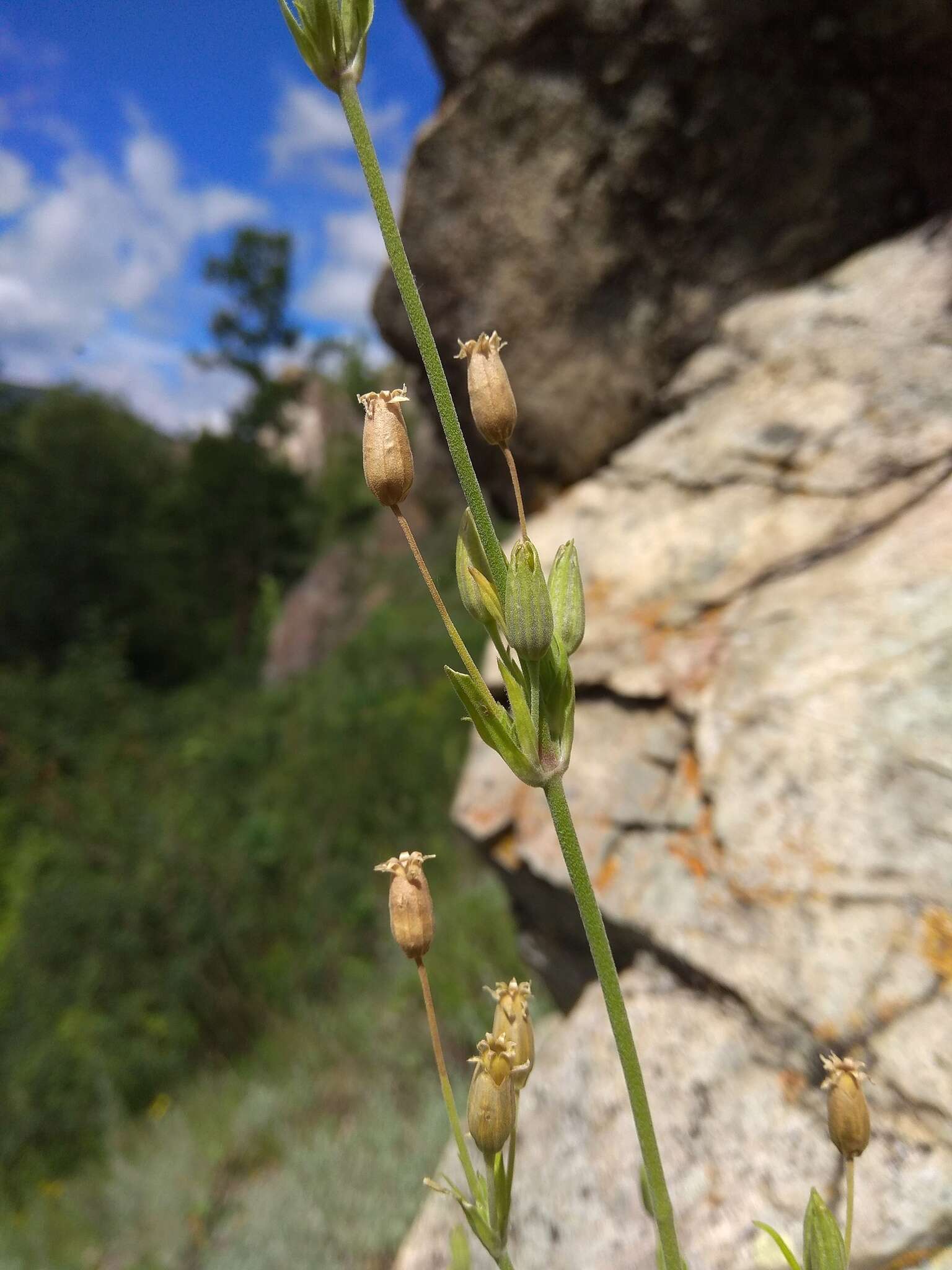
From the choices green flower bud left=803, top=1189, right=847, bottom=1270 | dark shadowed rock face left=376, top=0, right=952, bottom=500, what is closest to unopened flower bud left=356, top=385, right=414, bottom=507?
green flower bud left=803, top=1189, right=847, bottom=1270

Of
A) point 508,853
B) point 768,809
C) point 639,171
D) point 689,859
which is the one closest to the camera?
point 768,809

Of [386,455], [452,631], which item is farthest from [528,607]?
[386,455]

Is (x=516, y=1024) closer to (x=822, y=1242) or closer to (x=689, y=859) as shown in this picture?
(x=822, y=1242)

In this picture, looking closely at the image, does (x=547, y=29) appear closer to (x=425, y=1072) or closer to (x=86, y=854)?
(x=425, y=1072)

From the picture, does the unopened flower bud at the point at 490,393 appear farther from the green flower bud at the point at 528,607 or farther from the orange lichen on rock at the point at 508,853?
the orange lichen on rock at the point at 508,853

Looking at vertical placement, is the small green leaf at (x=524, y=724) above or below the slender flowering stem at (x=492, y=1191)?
above

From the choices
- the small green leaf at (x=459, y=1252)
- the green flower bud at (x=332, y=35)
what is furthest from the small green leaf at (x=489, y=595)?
the small green leaf at (x=459, y=1252)
